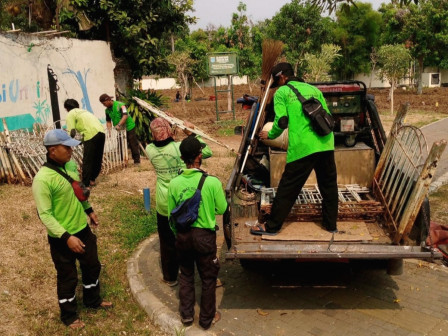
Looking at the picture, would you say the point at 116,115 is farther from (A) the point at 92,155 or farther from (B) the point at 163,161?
(B) the point at 163,161

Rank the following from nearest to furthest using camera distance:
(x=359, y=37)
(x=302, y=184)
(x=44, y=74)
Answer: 1. (x=302, y=184)
2. (x=44, y=74)
3. (x=359, y=37)

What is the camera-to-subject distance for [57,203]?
3.78 m

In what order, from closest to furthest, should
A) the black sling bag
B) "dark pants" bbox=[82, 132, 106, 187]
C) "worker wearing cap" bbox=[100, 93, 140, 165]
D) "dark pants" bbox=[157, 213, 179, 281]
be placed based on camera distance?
the black sling bag → "dark pants" bbox=[157, 213, 179, 281] → "dark pants" bbox=[82, 132, 106, 187] → "worker wearing cap" bbox=[100, 93, 140, 165]

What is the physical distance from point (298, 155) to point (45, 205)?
2240 mm

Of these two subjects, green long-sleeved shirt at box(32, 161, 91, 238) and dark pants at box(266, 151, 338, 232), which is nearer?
green long-sleeved shirt at box(32, 161, 91, 238)

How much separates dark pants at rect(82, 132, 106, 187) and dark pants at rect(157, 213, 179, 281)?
3.61m

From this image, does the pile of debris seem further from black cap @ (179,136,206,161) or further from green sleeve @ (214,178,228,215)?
green sleeve @ (214,178,228,215)

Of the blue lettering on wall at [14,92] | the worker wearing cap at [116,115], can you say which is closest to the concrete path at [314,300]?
the worker wearing cap at [116,115]

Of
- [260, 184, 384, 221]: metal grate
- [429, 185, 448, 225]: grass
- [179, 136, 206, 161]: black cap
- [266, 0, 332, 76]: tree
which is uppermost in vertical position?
[266, 0, 332, 76]: tree

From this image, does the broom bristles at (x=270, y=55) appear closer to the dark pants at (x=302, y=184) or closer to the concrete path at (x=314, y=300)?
the dark pants at (x=302, y=184)

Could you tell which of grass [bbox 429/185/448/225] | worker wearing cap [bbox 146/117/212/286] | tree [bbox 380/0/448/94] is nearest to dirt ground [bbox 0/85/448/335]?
worker wearing cap [bbox 146/117/212/286]

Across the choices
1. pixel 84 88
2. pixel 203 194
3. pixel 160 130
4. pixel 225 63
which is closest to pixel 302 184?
pixel 203 194

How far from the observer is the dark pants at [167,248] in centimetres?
461

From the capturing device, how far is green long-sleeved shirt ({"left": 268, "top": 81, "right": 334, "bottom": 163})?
4.15 metres
